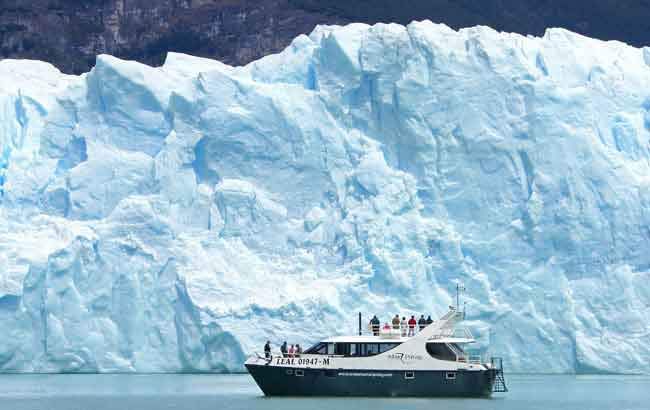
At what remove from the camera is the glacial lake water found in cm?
3934

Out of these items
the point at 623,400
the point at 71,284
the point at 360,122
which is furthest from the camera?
the point at 360,122

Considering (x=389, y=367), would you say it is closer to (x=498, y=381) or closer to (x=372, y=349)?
(x=372, y=349)

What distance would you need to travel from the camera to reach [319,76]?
176ft

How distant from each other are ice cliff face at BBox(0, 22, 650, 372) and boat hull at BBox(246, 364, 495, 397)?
7741 mm

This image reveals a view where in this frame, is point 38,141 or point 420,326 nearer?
point 420,326

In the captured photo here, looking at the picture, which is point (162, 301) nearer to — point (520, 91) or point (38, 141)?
point (38, 141)

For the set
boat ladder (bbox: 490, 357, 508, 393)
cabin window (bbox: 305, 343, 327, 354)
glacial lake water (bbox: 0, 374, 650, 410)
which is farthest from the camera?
boat ladder (bbox: 490, 357, 508, 393)

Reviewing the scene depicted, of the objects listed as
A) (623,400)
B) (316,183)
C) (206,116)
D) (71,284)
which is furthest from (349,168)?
(623,400)

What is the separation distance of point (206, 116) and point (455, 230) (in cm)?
766

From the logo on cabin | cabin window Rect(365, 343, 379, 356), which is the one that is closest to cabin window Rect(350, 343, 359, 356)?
cabin window Rect(365, 343, 379, 356)

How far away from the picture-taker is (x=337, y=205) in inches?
2041

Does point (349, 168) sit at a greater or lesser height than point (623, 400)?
greater

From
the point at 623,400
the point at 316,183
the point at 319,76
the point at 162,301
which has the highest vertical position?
the point at 319,76

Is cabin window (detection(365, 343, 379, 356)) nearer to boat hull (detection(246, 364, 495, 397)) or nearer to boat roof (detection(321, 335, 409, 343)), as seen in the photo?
boat roof (detection(321, 335, 409, 343))
